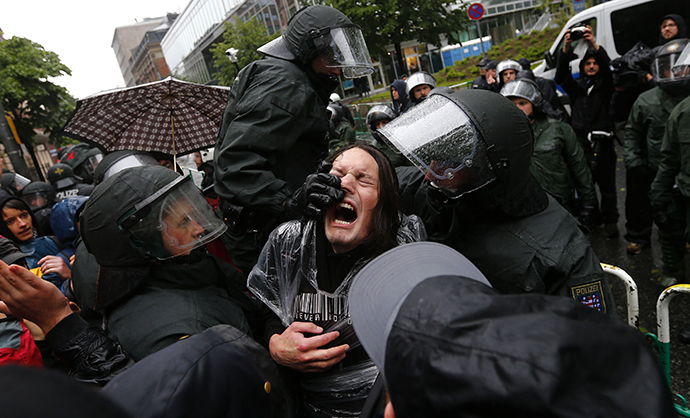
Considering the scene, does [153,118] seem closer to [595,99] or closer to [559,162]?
[559,162]

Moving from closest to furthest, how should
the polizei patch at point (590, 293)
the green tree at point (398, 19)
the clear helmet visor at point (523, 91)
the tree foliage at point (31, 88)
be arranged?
the polizei patch at point (590, 293)
the clear helmet visor at point (523, 91)
the tree foliage at point (31, 88)
the green tree at point (398, 19)

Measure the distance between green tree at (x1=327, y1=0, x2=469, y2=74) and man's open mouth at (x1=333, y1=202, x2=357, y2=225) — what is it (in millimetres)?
13908

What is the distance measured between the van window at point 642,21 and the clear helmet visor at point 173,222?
27.7 feet

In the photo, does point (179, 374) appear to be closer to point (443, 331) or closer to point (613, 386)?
point (443, 331)

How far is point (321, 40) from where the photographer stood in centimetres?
235

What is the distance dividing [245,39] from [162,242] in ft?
76.1

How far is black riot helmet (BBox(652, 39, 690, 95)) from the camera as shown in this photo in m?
3.46

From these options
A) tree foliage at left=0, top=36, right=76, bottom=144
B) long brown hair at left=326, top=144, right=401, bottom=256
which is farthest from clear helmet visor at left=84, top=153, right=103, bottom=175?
long brown hair at left=326, top=144, right=401, bottom=256

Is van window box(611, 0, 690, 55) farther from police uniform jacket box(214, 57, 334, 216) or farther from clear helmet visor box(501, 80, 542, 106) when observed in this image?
police uniform jacket box(214, 57, 334, 216)

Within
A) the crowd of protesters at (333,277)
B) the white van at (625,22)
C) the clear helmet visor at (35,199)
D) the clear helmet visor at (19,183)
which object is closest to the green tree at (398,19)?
the white van at (625,22)

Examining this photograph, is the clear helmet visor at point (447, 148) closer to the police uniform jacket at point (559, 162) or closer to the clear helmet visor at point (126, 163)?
the police uniform jacket at point (559, 162)

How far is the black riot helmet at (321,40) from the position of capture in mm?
2361

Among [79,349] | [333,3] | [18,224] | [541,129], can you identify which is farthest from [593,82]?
[333,3]

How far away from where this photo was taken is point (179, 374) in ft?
2.29
